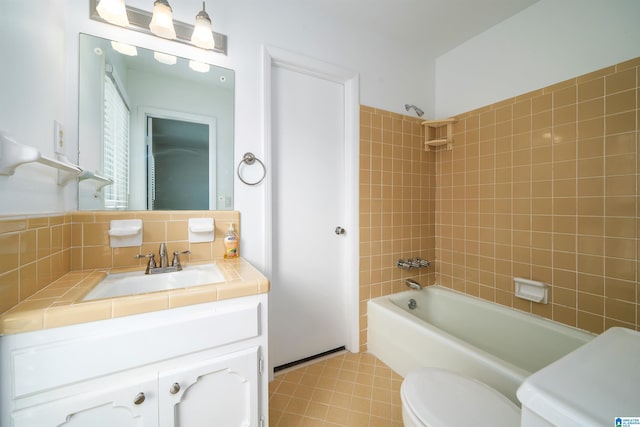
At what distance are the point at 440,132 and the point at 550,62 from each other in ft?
2.60

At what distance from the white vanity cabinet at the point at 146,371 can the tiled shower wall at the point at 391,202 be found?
3.61 feet

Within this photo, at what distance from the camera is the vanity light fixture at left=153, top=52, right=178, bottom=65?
4.04 ft

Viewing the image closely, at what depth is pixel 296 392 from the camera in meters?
1.44

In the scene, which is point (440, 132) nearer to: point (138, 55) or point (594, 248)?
point (594, 248)

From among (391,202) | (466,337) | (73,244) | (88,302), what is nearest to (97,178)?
(73,244)

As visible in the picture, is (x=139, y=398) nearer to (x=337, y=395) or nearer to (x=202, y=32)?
(x=337, y=395)

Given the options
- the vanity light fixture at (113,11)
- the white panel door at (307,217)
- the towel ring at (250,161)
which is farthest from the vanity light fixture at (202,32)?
the towel ring at (250,161)

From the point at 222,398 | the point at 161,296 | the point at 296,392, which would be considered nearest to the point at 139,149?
the point at 161,296

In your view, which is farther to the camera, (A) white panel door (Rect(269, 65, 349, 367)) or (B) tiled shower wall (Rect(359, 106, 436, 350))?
(B) tiled shower wall (Rect(359, 106, 436, 350))

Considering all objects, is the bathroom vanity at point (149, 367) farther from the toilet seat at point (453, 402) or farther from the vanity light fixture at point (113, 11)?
the vanity light fixture at point (113, 11)

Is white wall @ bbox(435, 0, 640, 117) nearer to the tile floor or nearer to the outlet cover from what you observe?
the tile floor

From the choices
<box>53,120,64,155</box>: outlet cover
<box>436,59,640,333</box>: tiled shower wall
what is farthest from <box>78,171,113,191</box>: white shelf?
<box>436,59,640,333</box>: tiled shower wall

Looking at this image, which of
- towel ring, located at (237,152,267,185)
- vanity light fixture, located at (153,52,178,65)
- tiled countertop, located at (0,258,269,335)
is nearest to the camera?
tiled countertop, located at (0,258,269,335)

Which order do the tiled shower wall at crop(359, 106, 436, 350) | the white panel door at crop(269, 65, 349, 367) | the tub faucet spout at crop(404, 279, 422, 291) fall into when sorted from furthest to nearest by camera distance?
the tub faucet spout at crop(404, 279, 422, 291)
the tiled shower wall at crop(359, 106, 436, 350)
the white panel door at crop(269, 65, 349, 367)
